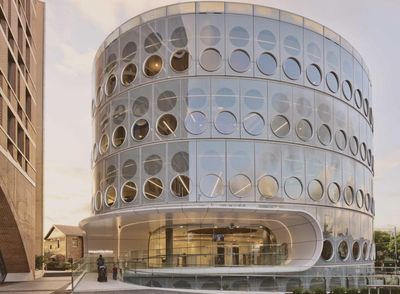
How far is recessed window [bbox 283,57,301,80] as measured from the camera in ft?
116

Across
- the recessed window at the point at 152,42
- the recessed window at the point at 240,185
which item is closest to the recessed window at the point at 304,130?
the recessed window at the point at 240,185

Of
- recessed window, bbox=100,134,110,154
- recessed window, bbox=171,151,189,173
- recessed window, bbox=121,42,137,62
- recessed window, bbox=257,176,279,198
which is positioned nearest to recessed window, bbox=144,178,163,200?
recessed window, bbox=171,151,189,173

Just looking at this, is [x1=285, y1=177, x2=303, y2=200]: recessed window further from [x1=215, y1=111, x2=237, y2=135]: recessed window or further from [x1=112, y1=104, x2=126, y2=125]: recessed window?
[x1=112, y1=104, x2=126, y2=125]: recessed window

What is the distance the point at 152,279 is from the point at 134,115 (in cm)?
1213

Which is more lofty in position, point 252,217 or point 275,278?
point 252,217

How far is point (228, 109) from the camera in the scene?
3378 centimetres

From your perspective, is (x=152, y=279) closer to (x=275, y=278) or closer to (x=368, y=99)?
(x=275, y=278)

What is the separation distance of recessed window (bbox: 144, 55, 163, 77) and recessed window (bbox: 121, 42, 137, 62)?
1.52 m

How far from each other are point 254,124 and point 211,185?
4.92m

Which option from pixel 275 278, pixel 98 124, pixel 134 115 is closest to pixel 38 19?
pixel 98 124

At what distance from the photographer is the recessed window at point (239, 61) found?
112 ft

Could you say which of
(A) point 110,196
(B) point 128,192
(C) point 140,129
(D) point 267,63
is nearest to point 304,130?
(D) point 267,63

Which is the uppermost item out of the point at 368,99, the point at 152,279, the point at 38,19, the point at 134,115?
the point at 38,19

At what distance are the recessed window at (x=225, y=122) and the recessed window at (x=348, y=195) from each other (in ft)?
34.3
